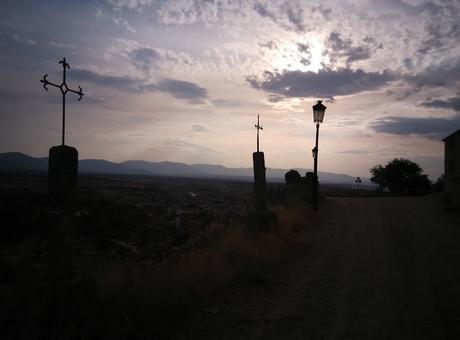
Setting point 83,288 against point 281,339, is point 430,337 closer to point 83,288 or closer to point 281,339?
point 281,339

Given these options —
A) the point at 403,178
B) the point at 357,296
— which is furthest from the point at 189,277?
the point at 403,178

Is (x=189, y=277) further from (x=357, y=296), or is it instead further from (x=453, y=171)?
(x=453, y=171)

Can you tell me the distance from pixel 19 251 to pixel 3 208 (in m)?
12.4

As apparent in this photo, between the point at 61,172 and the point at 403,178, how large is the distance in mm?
39467

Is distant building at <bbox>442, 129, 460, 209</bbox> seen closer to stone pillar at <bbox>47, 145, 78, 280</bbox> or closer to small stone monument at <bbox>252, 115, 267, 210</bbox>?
small stone monument at <bbox>252, 115, 267, 210</bbox>

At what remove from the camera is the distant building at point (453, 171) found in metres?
15.3

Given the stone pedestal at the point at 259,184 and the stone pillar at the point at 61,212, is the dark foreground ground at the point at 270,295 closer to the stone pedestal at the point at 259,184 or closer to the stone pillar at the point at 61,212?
the stone pillar at the point at 61,212

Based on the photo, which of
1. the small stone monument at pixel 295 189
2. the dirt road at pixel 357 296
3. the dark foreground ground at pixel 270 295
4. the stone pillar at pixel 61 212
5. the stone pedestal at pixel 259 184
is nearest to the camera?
the dark foreground ground at pixel 270 295

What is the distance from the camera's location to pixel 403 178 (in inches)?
1521

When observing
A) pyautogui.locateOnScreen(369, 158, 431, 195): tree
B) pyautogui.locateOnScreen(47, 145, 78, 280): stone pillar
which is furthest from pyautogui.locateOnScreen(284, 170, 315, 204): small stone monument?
pyautogui.locateOnScreen(369, 158, 431, 195): tree

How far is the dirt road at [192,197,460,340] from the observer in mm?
4805

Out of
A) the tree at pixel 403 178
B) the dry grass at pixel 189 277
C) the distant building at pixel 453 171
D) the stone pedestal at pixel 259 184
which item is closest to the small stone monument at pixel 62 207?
the dry grass at pixel 189 277

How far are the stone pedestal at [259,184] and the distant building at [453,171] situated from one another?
8.96m

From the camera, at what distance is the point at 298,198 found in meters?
19.5
